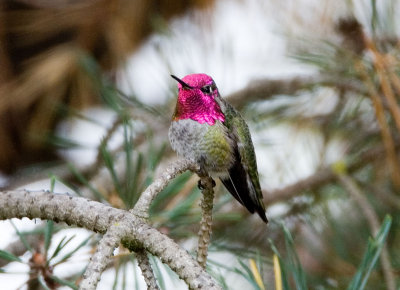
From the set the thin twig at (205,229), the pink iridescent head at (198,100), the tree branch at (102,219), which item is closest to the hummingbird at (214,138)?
the pink iridescent head at (198,100)

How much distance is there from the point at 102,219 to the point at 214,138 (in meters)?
0.52

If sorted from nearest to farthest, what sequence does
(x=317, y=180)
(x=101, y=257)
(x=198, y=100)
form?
(x=101, y=257)
(x=198, y=100)
(x=317, y=180)

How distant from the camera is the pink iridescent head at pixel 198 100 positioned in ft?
3.78

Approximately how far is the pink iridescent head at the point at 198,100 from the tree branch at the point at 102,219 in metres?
0.40

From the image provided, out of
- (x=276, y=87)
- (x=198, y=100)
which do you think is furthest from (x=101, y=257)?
(x=276, y=87)

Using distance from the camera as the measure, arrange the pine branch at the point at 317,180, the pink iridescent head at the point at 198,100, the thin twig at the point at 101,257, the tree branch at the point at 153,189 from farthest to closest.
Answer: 1. the pine branch at the point at 317,180
2. the pink iridescent head at the point at 198,100
3. the tree branch at the point at 153,189
4. the thin twig at the point at 101,257

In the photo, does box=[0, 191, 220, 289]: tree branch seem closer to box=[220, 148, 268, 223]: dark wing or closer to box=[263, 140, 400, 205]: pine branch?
box=[220, 148, 268, 223]: dark wing

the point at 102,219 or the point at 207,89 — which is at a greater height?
the point at 207,89

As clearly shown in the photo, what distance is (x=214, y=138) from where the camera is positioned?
1.23 meters

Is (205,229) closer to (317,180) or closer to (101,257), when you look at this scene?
(101,257)

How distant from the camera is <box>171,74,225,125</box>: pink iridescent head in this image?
1153 millimetres

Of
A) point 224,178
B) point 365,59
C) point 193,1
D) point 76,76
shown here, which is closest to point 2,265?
point 224,178

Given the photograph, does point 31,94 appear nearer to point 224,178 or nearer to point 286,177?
point 286,177

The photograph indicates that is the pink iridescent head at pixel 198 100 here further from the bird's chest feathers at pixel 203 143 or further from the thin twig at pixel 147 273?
the thin twig at pixel 147 273
